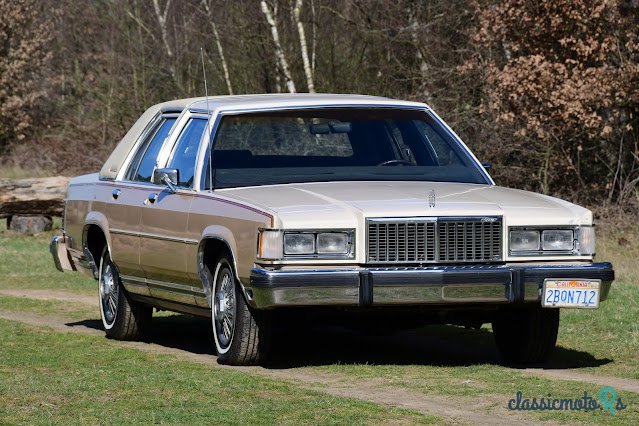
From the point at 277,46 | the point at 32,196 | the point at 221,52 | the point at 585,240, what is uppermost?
the point at 277,46

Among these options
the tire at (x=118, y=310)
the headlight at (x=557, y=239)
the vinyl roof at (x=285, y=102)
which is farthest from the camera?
the tire at (x=118, y=310)

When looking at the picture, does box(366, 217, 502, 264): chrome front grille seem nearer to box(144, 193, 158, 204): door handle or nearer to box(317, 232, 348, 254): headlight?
box(317, 232, 348, 254): headlight

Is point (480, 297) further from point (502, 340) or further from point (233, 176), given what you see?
point (233, 176)

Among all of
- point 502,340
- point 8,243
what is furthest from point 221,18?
point 502,340

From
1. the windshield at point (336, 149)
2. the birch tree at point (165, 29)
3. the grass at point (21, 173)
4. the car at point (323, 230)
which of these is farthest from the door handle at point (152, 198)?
the grass at point (21, 173)

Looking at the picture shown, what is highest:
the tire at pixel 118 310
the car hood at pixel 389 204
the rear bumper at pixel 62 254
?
the car hood at pixel 389 204

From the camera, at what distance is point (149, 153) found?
11047mm

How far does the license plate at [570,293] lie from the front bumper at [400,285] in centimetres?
4

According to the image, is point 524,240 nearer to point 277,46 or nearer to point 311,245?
point 311,245

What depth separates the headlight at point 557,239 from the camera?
29.1 ft

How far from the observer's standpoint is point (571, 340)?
11.0 meters

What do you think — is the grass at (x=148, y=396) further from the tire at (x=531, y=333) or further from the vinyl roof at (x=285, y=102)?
the tire at (x=531, y=333)

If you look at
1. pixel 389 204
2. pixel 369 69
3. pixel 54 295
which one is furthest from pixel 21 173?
pixel 389 204

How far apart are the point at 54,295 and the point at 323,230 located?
7.46 m
